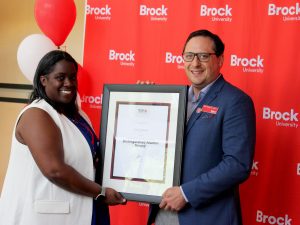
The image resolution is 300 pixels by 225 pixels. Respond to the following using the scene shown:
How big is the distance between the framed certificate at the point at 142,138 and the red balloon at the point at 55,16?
1081mm

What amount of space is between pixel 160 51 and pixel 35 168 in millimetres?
1450

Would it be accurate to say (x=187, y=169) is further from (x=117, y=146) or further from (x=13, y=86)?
(x=13, y=86)

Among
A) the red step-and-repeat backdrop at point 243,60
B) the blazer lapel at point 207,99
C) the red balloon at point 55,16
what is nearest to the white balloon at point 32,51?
the red balloon at point 55,16

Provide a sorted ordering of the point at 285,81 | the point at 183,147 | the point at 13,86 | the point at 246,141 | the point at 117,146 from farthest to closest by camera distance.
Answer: the point at 13,86, the point at 285,81, the point at 117,146, the point at 183,147, the point at 246,141

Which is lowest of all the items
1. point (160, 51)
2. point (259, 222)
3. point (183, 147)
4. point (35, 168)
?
point (259, 222)

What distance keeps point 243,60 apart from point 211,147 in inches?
43.5

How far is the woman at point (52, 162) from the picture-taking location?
1629 mm

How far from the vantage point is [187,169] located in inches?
67.9

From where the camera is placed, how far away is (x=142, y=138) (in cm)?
184

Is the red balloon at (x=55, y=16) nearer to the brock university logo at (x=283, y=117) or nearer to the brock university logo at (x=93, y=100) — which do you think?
the brock university logo at (x=93, y=100)

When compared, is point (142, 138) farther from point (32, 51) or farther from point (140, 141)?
point (32, 51)

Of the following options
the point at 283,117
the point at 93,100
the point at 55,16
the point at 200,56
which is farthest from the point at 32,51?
the point at 283,117

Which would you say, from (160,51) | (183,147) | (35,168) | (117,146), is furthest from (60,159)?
(160,51)

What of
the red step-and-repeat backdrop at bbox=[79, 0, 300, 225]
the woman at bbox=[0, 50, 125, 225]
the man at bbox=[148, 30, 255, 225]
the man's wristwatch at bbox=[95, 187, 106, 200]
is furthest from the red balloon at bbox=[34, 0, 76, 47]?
the man's wristwatch at bbox=[95, 187, 106, 200]
